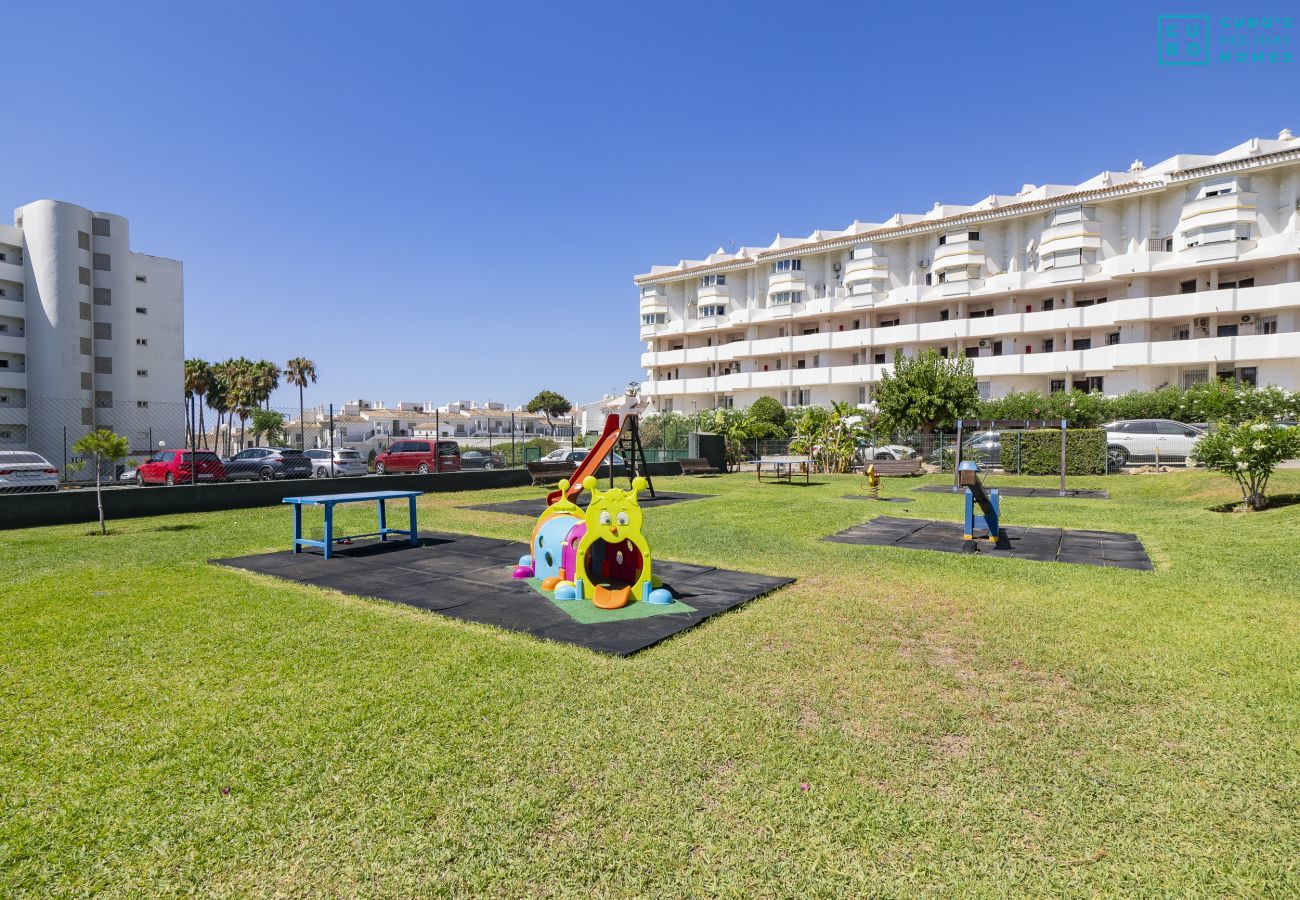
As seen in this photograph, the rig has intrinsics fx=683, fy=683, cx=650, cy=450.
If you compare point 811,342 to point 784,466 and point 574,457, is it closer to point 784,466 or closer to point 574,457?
point 784,466

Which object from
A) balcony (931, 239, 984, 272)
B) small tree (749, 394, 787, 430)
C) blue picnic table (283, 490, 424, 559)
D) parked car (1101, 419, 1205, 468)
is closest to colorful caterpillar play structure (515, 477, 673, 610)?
blue picnic table (283, 490, 424, 559)

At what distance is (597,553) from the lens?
303 inches

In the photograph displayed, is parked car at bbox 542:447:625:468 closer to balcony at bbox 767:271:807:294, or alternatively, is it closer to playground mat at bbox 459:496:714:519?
playground mat at bbox 459:496:714:519

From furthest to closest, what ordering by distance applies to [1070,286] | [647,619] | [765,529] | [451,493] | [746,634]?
[1070,286] → [451,493] → [765,529] → [647,619] → [746,634]

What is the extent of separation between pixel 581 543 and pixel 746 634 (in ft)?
7.01

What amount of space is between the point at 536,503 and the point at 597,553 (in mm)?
10413

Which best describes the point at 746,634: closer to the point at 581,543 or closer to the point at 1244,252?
the point at 581,543

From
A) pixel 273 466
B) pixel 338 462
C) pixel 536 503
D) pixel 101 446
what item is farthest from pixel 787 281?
pixel 101 446

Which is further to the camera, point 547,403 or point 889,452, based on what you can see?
point 547,403

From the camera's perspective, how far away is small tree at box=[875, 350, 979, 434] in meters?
31.0

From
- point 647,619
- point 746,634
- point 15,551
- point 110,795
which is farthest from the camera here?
point 15,551

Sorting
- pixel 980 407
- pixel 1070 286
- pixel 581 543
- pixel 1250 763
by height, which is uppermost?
pixel 1070 286

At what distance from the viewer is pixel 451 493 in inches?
833

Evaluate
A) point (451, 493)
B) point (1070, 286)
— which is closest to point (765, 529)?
point (451, 493)
